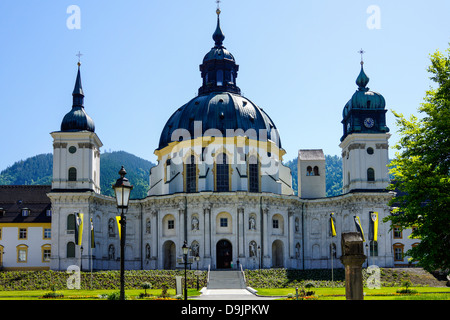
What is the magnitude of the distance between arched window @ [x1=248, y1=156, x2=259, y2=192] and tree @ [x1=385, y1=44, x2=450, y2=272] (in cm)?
5324

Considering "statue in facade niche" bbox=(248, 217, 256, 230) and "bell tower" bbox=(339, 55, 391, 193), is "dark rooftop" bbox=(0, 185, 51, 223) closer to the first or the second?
"statue in facade niche" bbox=(248, 217, 256, 230)

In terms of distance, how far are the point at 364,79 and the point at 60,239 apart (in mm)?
50173

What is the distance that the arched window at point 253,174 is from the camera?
92.0 meters

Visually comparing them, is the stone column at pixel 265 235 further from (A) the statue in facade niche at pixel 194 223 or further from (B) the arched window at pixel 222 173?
(A) the statue in facade niche at pixel 194 223

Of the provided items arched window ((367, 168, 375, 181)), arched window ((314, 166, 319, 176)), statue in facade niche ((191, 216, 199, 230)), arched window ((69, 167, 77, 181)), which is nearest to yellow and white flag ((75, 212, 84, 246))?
arched window ((69, 167, 77, 181))

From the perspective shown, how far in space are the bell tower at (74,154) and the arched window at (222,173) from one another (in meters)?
18.2

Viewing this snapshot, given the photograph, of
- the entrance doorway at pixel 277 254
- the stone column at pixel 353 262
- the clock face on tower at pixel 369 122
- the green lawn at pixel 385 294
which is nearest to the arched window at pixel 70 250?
the entrance doorway at pixel 277 254

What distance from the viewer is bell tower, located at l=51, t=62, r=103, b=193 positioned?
87.3m

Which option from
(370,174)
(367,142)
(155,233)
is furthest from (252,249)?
(367,142)

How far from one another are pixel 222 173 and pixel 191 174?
15.6 ft

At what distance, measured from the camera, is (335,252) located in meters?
92.4

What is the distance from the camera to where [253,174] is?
92688 millimetres

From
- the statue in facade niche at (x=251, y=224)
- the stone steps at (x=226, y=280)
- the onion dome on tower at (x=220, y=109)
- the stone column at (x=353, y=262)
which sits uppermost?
the onion dome on tower at (x=220, y=109)
